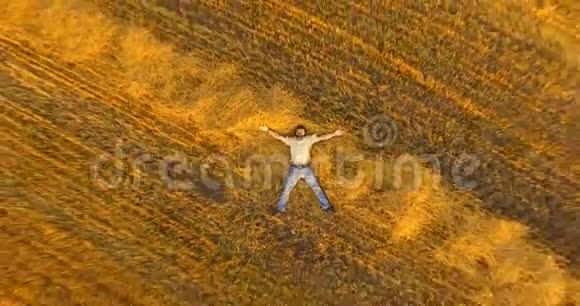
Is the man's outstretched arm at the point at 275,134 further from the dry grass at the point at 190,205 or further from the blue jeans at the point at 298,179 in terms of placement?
the blue jeans at the point at 298,179

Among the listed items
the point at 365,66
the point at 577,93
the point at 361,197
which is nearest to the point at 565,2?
the point at 577,93

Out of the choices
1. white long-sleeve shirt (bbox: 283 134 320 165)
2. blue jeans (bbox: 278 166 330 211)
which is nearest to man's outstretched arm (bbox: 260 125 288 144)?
white long-sleeve shirt (bbox: 283 134 320 165)

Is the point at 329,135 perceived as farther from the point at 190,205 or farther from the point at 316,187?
the point at 190,205

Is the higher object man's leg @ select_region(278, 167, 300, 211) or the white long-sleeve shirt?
the white long-sleeve shirt

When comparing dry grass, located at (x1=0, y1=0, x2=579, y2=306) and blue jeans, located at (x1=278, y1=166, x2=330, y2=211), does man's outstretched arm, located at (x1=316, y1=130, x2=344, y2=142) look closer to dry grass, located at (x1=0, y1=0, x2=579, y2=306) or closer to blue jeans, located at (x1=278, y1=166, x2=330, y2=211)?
dry grass, located at (x1=0, y1=0, x2=579, y2=306)

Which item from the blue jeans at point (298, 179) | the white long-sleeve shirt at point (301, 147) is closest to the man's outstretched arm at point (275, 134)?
the white long-sleeve shirt at point (301, 147)

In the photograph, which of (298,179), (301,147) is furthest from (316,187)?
(301,147)

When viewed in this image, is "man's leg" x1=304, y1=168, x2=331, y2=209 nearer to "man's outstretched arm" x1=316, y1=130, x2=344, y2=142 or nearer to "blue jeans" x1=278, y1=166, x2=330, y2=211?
"blue jeans" x1=278, y1=166, x2=330, y2=211
